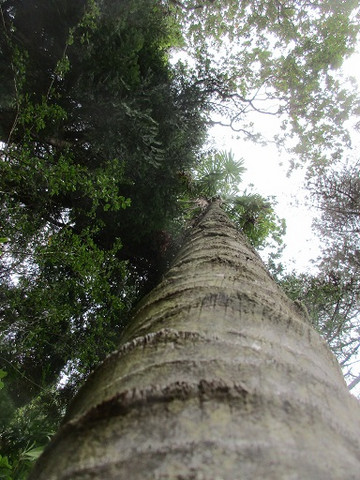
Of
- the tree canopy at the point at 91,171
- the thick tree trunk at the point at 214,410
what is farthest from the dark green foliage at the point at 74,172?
the thick tree trunk at the point at 214,410

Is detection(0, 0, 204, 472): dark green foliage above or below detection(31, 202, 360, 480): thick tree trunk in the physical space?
above

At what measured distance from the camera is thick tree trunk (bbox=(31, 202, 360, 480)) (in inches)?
18.3

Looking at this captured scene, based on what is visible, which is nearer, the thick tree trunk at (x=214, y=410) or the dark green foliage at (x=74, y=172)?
the thick tree trunk at (x=214, y=410)

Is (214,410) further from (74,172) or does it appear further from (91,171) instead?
(91,171)

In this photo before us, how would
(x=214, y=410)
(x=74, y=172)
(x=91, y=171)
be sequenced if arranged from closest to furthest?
(x=214, y=410) < (x=74, y=172) < (x=91, y=171)

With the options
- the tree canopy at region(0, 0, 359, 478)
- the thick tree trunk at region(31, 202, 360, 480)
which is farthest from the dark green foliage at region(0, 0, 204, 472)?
the thick tree trunk at region(31, 202, 360, 480)

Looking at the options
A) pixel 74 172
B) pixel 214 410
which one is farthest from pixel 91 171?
pixel 214 410

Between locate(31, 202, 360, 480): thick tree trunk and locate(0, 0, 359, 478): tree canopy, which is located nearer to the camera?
locate(31, 202, 360, 480): thick tree trunk

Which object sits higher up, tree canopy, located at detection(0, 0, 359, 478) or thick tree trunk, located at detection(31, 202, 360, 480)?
tree canopy, located at detection(0, 0, 359, 478)

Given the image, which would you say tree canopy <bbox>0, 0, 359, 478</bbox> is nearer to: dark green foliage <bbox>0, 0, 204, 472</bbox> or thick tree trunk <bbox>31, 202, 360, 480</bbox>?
dark green foliage <bbox>0, 0, 204, 472</bbox>

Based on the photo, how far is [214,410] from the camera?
0.55 m

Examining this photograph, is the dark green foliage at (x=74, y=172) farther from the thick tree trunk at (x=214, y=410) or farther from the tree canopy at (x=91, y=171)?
the thick tree trunk at (x=214, y=410)

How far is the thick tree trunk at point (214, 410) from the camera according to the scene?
1.53 ft

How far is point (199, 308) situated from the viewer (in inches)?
37.7
